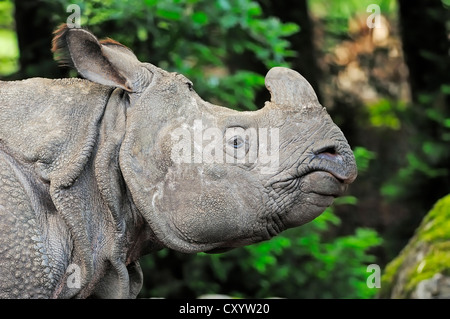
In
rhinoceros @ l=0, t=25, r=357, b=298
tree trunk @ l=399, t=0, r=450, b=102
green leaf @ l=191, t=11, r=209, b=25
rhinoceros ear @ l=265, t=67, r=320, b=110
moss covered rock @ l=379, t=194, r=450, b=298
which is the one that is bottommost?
tree trunk @ l=399, t=0, r=450, b=102

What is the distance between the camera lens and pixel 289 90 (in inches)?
144

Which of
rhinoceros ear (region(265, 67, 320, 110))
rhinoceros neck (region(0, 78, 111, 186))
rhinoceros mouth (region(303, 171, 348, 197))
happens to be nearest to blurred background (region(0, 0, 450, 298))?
rhinoceros ear (region(265, 67, 320, 110))

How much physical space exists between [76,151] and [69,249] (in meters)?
0.45

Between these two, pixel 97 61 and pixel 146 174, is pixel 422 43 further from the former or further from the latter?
pixel 146 174

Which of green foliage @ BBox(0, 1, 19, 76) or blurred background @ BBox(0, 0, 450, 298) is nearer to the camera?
blurred background @ BBox(0, 0, 450, 298)

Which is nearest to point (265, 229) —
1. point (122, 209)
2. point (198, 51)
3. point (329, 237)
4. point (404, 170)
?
point (122, 209)

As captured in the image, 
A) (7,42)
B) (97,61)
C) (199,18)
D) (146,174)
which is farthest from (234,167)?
(7,42)

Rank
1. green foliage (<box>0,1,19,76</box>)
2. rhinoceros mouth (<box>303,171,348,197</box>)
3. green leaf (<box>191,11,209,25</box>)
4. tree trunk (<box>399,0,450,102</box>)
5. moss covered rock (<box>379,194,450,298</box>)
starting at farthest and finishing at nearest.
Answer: tree trunk (<box>399,0,450,102</box>), green foliage (<box>0,1,19,76</box>), green leaf (<box>191,11,209,25</box>), moss covered rock (<box>379,194,450,298</box>), rhinoceros mouth (<box>303,171,348,197</box>)

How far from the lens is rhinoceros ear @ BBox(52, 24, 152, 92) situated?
3.79 meters

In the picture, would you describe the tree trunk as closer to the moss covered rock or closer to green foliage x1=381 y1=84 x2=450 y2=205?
green foliage x1=381 y1=84 x2=450 y2=205

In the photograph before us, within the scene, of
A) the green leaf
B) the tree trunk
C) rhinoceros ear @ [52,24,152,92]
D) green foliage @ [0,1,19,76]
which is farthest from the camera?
the tree trunk

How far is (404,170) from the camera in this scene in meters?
9.75

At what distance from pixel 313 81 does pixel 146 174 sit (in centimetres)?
642

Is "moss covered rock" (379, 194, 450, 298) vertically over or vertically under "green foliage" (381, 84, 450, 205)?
over
